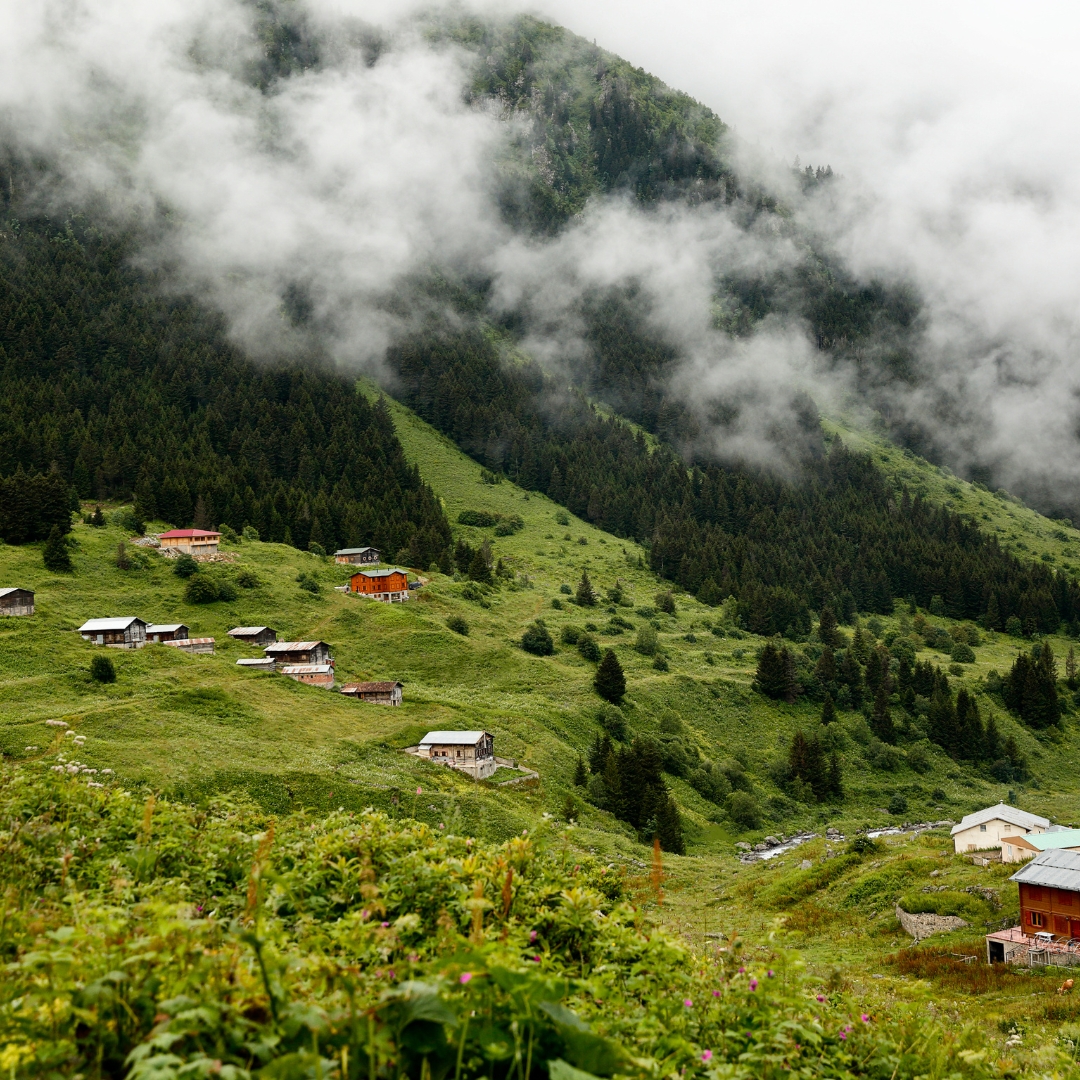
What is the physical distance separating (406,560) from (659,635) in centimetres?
4168

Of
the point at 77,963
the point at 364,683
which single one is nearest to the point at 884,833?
the point at 364,683

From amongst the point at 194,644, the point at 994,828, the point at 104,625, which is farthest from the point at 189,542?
the point at 994,828

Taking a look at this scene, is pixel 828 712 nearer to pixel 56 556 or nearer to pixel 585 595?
pixel 585 595

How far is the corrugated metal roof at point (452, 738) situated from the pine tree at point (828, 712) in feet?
195

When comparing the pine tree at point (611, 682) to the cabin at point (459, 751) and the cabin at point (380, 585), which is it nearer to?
the cabin at point (459, 751)

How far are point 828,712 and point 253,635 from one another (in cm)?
7289

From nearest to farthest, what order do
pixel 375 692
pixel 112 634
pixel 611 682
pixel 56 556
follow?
pixel 112 634 → pixel 375 692 → pixel 56 556 → pixel 611 682

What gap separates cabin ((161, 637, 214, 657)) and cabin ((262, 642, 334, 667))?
5.25m

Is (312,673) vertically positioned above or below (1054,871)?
below

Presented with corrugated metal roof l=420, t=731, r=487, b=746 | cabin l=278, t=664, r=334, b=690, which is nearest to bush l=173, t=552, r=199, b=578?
cabin l=278, t=664, r=334, b=690

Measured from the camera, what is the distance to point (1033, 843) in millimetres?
51938

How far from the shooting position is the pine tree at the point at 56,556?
85.8 m

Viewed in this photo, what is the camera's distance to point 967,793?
9206 cm

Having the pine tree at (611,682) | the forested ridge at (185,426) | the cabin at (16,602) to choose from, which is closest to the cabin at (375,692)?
the pine tree at (611,682)
